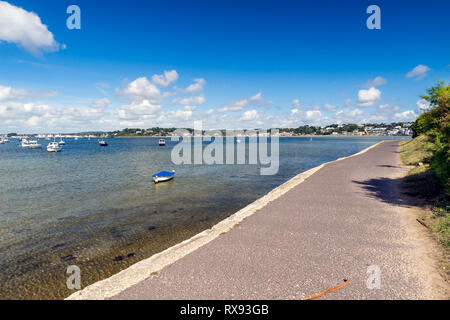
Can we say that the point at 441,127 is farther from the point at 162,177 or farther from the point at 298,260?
the point at 162,177

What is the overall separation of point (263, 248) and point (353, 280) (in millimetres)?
2718

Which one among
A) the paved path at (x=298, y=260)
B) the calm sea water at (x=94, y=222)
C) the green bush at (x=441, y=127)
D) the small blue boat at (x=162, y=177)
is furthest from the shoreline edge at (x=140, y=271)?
the small blue boat at (x=162, y=177)

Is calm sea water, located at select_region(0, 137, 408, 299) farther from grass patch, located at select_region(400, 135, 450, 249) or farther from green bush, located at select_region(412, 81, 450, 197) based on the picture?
green bush, located at select_region(412, 81, 450, 197)

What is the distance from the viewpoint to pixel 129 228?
1280cm

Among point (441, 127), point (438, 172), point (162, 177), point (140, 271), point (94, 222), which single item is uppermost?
point (441, 127)

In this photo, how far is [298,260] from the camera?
6820 millimetres

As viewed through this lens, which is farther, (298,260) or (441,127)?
(441,127)

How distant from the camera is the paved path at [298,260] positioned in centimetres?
548

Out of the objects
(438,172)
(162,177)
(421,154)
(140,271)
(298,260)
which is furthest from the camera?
(421,154)

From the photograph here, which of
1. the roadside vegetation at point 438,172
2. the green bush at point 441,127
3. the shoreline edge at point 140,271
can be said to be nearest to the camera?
the shoreline edge at point 140,271

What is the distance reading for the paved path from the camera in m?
5.48

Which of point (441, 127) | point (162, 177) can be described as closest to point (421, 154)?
point (441, 127)

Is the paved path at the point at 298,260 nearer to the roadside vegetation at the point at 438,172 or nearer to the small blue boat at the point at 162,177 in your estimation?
the roadside vegetation at the point at 438,172
